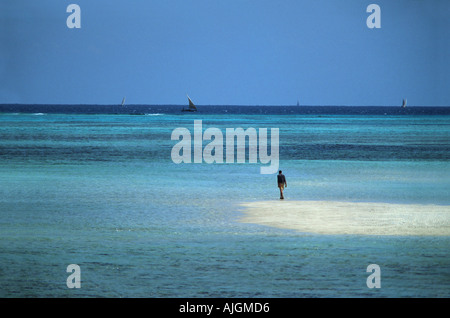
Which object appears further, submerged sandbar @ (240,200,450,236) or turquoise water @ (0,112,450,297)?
submerged sandbar @ (240,200,450,236)

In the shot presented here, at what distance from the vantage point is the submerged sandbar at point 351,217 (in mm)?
22406

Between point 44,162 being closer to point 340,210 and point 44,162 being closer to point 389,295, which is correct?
point 340,210

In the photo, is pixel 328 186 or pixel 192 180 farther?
pixel 192 180

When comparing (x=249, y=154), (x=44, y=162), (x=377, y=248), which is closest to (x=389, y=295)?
(x=377, y=248)

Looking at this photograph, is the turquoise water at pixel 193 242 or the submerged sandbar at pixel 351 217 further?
the submerged sandbar at pixel 351 217

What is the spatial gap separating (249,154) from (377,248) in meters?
42.0

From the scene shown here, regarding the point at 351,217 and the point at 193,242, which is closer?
the point at 193,242

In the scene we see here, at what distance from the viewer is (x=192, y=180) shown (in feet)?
127

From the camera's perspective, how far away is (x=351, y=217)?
2484 centimetres

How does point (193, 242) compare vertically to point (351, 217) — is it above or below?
below

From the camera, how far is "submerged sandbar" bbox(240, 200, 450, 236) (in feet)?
73.5

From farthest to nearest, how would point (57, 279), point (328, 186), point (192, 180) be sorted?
point (192, 180) → point (328, 186) → point (57, 279)
